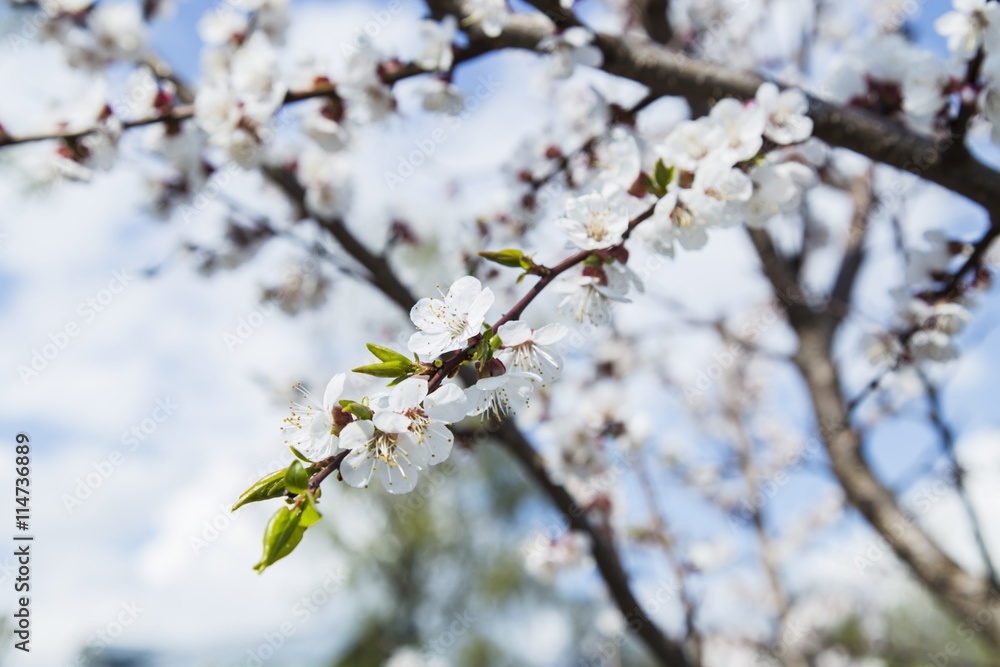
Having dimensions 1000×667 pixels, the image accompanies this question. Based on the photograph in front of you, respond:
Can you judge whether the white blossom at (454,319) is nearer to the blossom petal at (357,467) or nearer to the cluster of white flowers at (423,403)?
the cluster of white flowers at (423,403)

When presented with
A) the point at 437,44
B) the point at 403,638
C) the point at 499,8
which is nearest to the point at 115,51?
the point at 437,44

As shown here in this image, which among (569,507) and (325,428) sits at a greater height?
(325,428)

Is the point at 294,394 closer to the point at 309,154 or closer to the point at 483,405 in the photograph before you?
the point at 309,154

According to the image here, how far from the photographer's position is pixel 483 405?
0.78 meters

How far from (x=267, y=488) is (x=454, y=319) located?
10.4 inches

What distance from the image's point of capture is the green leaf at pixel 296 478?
0.63 metres

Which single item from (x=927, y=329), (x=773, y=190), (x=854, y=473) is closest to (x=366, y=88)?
(x=773, y=190)

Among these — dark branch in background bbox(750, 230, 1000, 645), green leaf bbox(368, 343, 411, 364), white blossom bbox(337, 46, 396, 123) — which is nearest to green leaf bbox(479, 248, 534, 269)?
green leaf bbox(368, 343, 411, 364)

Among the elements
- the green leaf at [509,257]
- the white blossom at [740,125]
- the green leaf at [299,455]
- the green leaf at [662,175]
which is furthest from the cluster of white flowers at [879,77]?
the green leaf at [299,455]

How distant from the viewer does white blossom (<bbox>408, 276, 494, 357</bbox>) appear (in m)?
0.73

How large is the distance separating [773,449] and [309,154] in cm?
Result: 523

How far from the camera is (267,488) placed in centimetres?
66

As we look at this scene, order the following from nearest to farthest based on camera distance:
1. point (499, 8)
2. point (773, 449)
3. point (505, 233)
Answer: point (499, 8)
point (505, 233)
point (773, 449)

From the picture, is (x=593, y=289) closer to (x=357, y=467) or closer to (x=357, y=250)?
(x=357, y=467)
